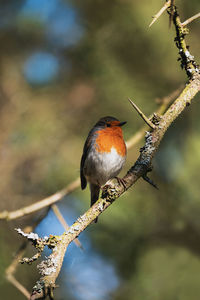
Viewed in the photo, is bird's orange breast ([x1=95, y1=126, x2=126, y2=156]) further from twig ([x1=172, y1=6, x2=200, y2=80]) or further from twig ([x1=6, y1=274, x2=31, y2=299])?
twig ([x1=172, y1=6, x2=200, y2=80])

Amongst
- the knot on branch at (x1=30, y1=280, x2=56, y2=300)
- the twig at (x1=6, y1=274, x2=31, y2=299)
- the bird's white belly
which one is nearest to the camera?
the knot on branch at (x1=30, y1=280, x2=56, y2=300)

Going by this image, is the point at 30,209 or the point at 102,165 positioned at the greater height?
the point at 102,165

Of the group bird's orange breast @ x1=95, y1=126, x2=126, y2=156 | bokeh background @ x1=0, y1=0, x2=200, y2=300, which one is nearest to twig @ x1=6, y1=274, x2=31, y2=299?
bokeh background @ x1=0, y1=0, x2=200, y2=300

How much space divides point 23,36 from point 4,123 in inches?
54.4

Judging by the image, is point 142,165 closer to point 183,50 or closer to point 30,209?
point 183,50

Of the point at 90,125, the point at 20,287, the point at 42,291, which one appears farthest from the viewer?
the point at 90,125

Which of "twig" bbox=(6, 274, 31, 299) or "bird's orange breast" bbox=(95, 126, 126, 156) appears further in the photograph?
"bird's orange breast" bbox=(95, 126, 126, 156)

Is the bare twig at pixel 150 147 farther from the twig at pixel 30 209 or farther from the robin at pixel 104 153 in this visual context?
the robin at pixel 104 153

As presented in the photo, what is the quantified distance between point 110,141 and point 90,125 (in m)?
1.34

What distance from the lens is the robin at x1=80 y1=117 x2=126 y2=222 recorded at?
399 centimetres

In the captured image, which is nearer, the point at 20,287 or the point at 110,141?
the point at 20,287

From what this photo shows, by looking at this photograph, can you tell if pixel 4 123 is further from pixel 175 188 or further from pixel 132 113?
pixel 175 188

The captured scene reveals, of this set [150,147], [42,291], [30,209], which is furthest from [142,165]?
[30,209]

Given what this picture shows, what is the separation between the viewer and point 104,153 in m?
4.04
